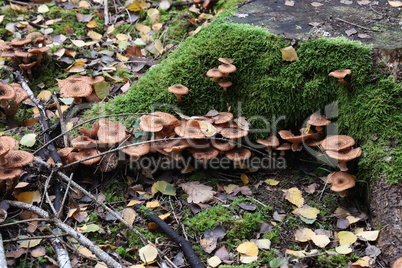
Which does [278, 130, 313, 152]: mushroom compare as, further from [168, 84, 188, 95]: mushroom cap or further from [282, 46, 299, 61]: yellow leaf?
[168, 84, 188, 95]: mushroom cap

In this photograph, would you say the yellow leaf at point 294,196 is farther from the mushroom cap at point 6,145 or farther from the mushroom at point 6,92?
the mushroom at point 6,92

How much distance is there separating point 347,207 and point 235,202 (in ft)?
3.60

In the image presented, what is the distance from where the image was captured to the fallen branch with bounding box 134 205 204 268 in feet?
11.0

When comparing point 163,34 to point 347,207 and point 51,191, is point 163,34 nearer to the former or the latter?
point 51,191

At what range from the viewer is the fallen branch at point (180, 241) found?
3344mm

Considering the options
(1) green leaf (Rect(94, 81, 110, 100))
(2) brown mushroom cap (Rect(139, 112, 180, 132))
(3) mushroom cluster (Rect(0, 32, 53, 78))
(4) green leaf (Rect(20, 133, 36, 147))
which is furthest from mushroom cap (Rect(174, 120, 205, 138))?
(3) mushroom cluster (Rect(0, 32, 53, 78))

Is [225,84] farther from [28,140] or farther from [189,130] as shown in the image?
[28,140]

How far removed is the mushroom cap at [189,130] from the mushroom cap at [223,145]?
23 centimetres

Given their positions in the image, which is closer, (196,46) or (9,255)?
(9,255)

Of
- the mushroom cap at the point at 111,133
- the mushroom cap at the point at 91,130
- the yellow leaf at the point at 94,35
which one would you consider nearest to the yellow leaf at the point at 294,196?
the mushroom cap at the point at 111,133

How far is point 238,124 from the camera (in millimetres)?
4352

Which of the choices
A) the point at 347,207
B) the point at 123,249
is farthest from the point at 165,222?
the point at 347,207

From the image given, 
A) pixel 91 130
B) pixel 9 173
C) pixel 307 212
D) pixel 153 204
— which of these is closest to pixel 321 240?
pixel 307 212

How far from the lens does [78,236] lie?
10.8ft
